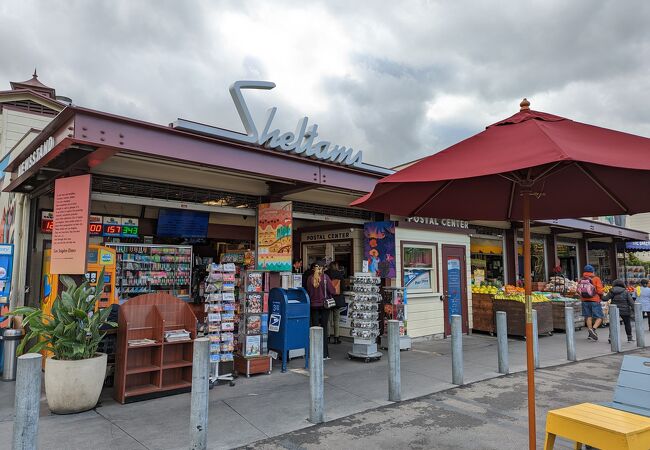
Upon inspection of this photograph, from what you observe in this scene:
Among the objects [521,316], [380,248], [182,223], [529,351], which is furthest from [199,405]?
[521,316]

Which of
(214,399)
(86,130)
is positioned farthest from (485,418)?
(86,130)

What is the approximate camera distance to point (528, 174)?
331 centimetres

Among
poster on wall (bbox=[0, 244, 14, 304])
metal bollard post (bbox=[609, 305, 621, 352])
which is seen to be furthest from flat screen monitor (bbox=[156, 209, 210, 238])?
metal bollard post (bbox=[609, 305, 621, 352])

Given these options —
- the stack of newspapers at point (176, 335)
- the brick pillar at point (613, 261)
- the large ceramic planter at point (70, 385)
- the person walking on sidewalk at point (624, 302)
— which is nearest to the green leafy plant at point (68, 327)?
the large ceramic planter at point (70, 385)

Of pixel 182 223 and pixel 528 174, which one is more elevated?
pixel 182 223

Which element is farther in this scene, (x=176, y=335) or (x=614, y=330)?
(x=614, y=330)

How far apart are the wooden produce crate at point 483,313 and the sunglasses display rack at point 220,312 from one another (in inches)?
279

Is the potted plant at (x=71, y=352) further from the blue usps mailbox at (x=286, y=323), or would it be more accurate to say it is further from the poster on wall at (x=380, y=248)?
the poster on wall at (x=380, y=248)

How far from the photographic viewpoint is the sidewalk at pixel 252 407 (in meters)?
4.30

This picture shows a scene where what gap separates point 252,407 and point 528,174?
4.07 metres

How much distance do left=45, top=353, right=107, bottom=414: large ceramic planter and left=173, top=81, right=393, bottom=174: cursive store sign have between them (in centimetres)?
308

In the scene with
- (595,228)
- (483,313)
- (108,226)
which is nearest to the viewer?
(108,226)

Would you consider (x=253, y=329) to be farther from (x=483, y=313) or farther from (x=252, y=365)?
(x=483, y=313)

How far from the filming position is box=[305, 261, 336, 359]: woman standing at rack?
808 cm
